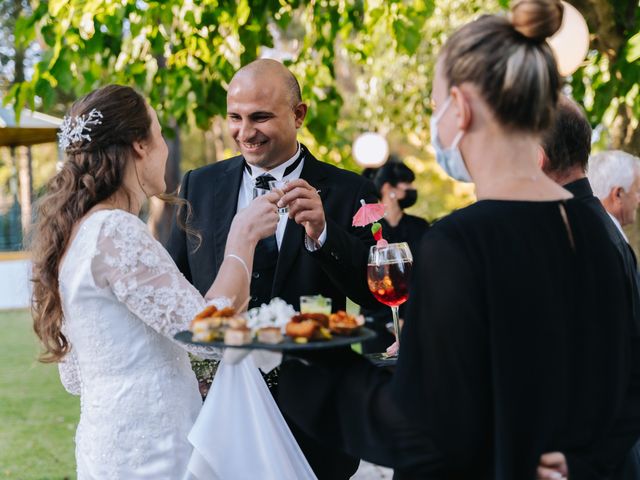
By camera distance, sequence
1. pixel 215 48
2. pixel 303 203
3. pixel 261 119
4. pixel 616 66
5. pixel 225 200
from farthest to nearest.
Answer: pixel 215 48 → pixel 616 66 → pixel 225 200 → pixel 261 119 → pixel 303 203

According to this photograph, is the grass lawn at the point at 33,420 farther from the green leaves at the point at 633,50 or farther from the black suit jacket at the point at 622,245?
the green leaves at the point at 633,50

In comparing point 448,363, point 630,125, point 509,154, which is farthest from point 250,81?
point 630,125

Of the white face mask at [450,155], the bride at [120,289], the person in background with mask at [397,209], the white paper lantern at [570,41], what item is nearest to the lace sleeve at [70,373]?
the bride at [120,289]

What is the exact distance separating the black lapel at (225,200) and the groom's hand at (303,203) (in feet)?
2.04

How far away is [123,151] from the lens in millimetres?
2805

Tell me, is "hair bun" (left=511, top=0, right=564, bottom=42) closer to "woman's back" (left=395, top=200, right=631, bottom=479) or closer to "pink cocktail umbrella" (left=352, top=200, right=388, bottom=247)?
"woman's back" (left=395, top=200, right=631, bottom=479)

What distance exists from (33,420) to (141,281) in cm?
795

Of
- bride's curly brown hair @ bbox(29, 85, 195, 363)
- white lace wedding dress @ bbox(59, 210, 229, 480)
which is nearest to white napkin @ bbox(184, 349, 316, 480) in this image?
white lace wedding dress @ bbox(59, 210, 229, 480)

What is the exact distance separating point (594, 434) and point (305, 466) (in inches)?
43.1

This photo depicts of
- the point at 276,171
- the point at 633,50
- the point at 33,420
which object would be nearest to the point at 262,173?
the point at 276,171

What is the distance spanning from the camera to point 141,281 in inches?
102

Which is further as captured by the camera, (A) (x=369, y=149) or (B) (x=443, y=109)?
Answer: (A) (x=369, y=149)

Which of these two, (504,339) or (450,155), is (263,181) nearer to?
(450,155)

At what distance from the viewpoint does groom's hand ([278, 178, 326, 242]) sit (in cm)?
295
